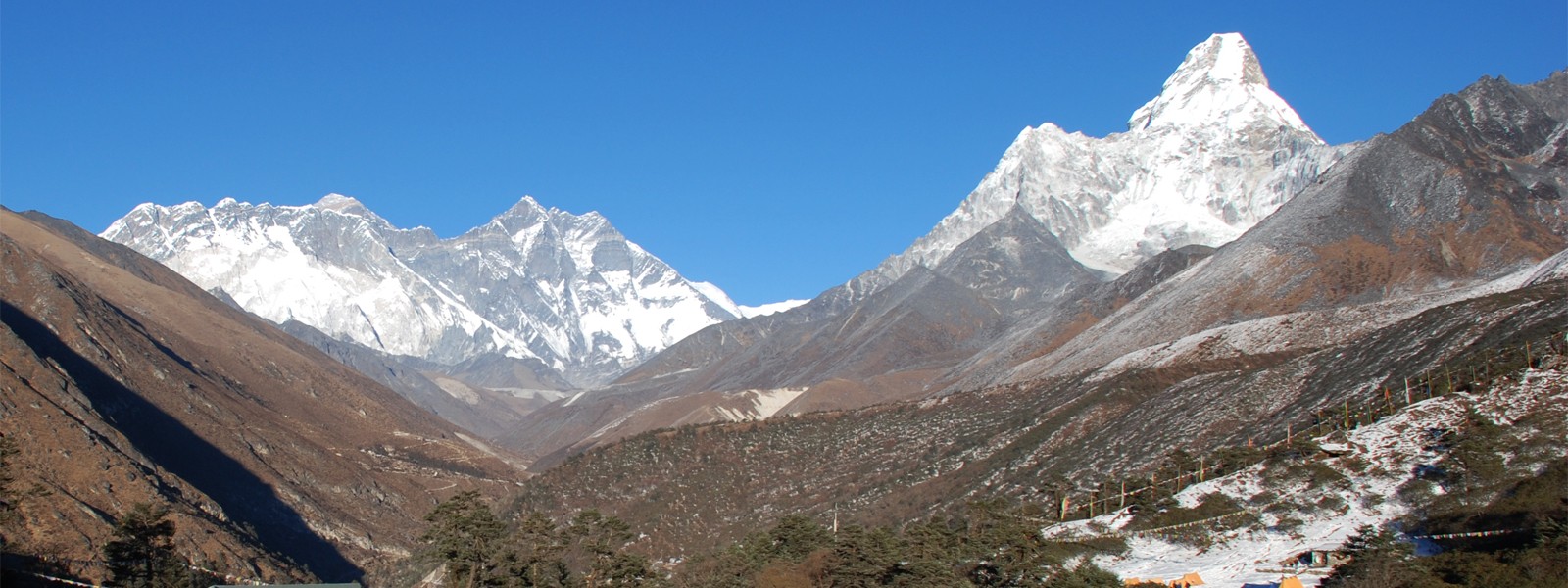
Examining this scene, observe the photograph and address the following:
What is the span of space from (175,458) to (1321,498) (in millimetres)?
106657

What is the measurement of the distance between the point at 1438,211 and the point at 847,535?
147655mm

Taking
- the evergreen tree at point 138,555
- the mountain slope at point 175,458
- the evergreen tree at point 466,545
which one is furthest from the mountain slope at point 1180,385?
the evergreen tree at point 138,555

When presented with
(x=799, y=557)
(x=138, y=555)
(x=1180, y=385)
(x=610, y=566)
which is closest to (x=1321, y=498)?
(x=799, y=557)

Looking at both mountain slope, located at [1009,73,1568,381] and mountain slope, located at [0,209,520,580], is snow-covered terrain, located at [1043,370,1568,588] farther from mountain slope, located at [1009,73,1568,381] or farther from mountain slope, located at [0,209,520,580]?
mountain slope, located at [1009,73,1568,381]

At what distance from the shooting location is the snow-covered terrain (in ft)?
182

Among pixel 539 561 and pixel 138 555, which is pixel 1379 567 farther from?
pixel 138 555

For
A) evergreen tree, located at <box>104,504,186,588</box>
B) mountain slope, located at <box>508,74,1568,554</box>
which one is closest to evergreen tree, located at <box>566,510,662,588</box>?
evergreen tree, located at <box>104,504,186,588</box>

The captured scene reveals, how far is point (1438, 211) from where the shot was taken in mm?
185750

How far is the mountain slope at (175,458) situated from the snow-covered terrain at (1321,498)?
2267 inches

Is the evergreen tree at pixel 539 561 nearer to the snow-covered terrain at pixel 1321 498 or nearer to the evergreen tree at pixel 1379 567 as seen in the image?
the snow-covered terrain at pixel 1321 498

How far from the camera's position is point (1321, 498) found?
6097 cm

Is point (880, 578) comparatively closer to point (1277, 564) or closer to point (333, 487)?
point (1277, 564)

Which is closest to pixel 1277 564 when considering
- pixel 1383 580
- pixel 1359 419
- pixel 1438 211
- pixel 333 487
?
pixel 1383 580

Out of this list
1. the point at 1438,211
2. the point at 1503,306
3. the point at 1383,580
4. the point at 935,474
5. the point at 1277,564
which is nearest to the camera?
the point at 1383,580
